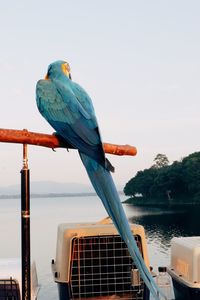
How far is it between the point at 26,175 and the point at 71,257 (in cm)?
328

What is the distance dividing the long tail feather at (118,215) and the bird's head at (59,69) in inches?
37.3

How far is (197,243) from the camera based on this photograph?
5.87m

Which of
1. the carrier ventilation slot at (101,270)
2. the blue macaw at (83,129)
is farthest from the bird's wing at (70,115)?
the carrier ventilation slot at (101,270)

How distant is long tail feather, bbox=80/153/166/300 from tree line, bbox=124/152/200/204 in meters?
74.0

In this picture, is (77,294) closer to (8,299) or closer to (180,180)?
(8,299)

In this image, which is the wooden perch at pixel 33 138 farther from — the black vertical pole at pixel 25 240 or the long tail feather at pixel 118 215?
the long tail feather at pixel 118 215

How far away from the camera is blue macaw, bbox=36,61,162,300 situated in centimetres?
170

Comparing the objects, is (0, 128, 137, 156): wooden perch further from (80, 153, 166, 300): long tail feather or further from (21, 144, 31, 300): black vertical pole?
(80, 153, 166, 300): long tail feather

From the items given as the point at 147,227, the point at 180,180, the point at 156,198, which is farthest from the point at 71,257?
the point at 156,198

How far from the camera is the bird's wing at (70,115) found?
2131 mm

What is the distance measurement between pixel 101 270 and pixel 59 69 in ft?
10.5

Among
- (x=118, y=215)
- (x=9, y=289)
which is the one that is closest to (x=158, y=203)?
(x=9, y=289)

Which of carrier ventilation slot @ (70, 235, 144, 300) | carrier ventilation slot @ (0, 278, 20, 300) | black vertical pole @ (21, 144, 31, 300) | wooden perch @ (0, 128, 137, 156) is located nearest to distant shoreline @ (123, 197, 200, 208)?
carrier ventilation slot @ (70, 235, 144, 300)

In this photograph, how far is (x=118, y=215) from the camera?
1701 mm
